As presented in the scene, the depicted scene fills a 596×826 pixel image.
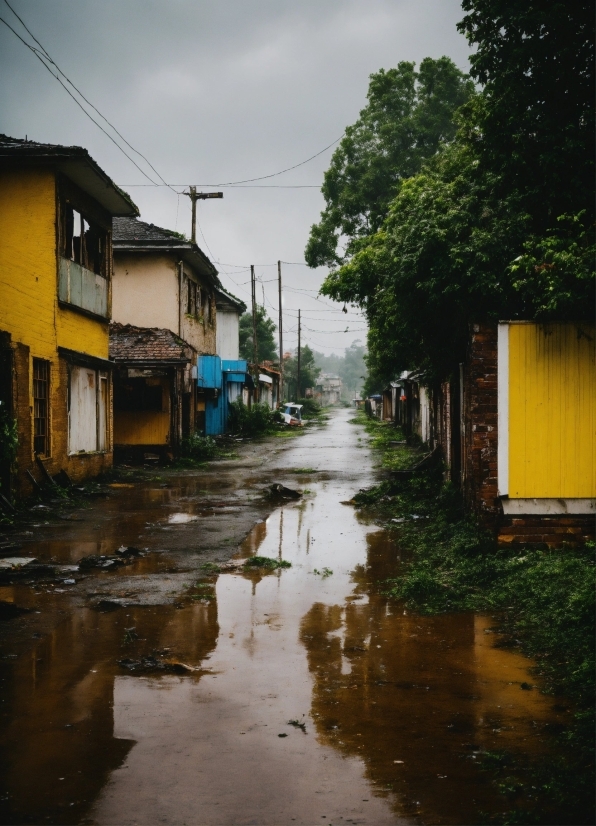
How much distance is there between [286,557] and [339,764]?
215 inches

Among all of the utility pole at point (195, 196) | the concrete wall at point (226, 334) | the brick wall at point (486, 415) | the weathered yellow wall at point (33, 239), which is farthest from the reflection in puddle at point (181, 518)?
the concrete wall at point (226, 334)

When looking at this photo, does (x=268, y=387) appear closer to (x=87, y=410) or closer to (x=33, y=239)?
(x=87, y=410)

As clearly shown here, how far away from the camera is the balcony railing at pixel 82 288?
15.0 m

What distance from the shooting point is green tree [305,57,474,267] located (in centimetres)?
3145

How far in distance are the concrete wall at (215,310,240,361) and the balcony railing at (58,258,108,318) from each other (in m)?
22.6

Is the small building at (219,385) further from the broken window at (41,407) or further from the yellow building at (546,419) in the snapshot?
the yellow building at (546,419)

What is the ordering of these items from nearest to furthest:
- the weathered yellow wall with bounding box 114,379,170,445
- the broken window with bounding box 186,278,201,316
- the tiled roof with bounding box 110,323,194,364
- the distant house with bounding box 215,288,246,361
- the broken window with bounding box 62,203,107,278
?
the broken window with bounding box 62,203,107,278
the tiled roof with bounding box 110,323,194,364
the weathered yellow wall with bounding box 114,379,170,445
the broken window with bounding box 186,278,201,316
the distant house with bounding box 215,288,246,361

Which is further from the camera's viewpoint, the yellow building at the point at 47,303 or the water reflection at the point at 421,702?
the yellow building at the point at 47,303

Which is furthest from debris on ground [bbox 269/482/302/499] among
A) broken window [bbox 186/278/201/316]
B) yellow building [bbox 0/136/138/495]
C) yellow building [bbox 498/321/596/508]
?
broken window [bbox 186/278/201/316]

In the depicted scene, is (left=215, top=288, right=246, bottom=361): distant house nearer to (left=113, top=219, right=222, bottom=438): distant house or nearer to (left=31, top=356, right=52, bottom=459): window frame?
(left=113, top=219, right=222, bottom=438): distant house

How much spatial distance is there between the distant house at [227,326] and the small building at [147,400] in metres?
16.7

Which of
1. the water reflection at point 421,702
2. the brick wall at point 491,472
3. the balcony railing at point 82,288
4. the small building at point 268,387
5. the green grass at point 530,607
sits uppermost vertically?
the balcony railing at point 82,288

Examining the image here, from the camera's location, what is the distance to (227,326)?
41719 mm

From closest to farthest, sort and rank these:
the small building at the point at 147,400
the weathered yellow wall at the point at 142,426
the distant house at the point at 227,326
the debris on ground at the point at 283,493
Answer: the debris on ground at the point at 283,493 → the small building at the point at 147,400 → the weathered yellow wall at the point at 142,426 → the distant house at the point at 227,326
